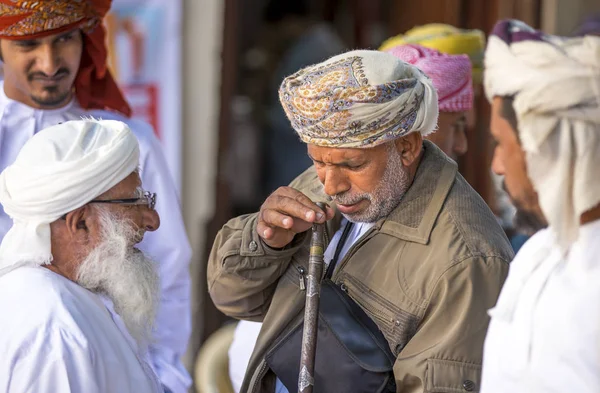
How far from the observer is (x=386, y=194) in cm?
344

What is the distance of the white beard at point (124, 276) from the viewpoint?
3.40 metres

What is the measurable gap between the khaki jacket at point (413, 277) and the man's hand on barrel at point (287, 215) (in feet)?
0.28

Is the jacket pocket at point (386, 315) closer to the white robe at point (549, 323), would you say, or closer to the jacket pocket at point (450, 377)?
the jacket pocket at point (450, 377)

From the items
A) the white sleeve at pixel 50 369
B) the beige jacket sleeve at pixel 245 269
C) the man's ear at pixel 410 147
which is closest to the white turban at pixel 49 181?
the white sleeve at pixel 50 369

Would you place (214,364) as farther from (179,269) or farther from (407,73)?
(407,73)

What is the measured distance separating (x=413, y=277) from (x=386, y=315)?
0.48ft

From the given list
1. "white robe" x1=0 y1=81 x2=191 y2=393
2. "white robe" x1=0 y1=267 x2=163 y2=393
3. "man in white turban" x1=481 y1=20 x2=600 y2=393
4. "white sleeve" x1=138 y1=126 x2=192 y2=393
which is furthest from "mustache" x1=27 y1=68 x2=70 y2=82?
"man in white turban" x1=481 y1=20 x2=600 y2=393

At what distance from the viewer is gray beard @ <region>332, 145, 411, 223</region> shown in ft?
11.3

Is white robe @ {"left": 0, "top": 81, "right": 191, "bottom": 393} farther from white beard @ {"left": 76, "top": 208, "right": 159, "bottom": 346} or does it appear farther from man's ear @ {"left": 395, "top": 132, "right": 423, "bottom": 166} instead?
man's ear @ {"left": 395, "top": 132, "right": 423, "bottom": 166}

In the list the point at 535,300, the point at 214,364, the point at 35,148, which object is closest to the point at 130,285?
the point at 35,148

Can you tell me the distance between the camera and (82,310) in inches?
128

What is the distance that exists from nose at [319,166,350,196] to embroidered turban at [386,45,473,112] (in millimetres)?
1237

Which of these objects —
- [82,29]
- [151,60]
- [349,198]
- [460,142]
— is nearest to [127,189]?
[349,198]

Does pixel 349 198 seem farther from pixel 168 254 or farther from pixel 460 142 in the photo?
pixel 168 254
